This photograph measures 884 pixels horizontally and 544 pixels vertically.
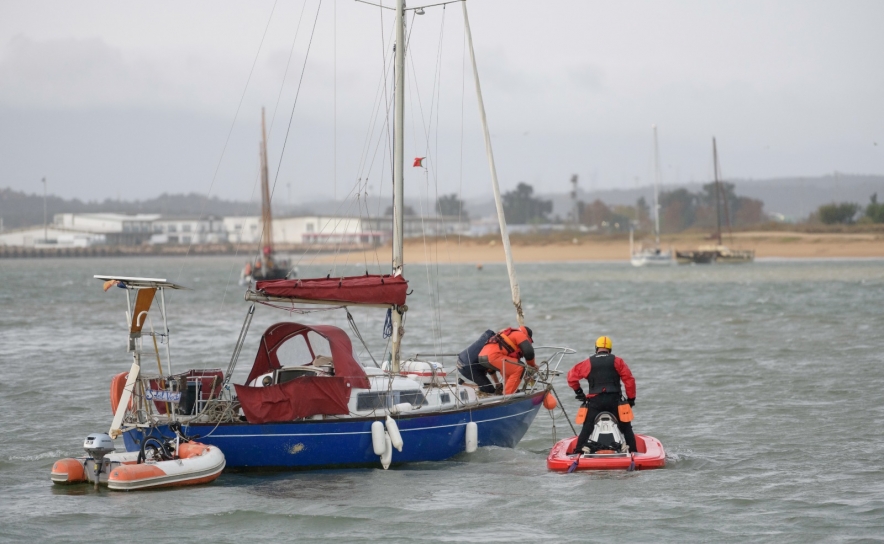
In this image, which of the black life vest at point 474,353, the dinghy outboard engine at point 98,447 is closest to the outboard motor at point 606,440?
the black life vest at point 474,353

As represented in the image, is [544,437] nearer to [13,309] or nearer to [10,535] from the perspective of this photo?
[10,535]

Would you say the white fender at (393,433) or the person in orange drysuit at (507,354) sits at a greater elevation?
the person in orange drysuit at (507,354)

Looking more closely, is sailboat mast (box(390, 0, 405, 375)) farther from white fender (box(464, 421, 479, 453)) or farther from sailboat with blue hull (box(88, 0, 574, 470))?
white fender (box(464, 421, 479, 453))

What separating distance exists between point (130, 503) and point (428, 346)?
19.8m

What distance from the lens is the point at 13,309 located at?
52781 mm

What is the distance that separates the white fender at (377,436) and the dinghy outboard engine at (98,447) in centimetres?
346

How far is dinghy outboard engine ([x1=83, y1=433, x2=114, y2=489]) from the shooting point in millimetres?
13859

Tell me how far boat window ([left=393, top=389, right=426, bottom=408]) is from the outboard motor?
8.02ft

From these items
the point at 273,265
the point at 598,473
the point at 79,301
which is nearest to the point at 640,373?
the point at 598,473

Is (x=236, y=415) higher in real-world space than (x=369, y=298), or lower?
lower

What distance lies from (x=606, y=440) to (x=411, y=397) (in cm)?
280

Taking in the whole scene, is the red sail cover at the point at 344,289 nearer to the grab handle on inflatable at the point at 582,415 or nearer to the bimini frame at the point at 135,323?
the bimini frame at the point at 135,323

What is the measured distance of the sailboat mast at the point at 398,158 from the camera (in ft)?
52.0

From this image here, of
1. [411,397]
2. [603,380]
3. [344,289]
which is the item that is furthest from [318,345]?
[603,380]
